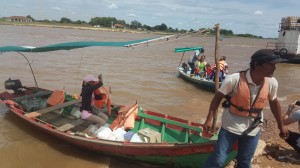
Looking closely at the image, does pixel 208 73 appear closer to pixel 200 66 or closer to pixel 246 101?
pixel 200 66

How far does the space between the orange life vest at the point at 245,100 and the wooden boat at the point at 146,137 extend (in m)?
1.21

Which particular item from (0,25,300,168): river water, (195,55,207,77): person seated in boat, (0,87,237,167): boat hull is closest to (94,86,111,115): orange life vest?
(0,87,237,167): boat hull

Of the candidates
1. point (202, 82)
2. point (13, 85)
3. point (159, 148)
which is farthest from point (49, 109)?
point (202, 82)

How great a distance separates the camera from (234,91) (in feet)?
11.9

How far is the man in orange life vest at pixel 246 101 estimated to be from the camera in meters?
3.49

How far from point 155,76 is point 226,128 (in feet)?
45.4

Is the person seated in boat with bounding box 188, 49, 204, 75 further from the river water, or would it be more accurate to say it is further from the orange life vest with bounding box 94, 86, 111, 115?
the orange life vest with bounding box 94, 86, 111, 115

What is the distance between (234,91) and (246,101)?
0.17 m

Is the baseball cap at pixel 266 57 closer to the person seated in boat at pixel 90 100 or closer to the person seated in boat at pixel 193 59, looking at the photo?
the person seated in boat at pixel 90 100

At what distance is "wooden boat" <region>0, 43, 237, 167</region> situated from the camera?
5195 millimetres

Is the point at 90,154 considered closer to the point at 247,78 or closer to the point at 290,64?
the point at 247,78

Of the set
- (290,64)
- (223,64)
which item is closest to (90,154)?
(223,64)

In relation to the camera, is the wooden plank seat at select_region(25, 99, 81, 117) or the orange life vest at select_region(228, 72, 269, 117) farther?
the wooden plank seat at select_region(25, 99, 81, 117)

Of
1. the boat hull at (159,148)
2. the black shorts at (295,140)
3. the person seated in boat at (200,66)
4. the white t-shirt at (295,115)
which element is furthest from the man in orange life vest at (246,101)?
the person seated in boat at (200,66)
